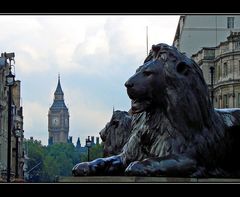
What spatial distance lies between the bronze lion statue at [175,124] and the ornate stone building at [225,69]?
64120 millimetres

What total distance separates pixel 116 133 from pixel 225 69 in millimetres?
62763

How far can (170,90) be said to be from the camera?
271 inches

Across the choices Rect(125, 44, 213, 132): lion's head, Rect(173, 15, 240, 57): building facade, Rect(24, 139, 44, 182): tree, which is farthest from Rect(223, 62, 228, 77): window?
Rect(24, 139, 44, 182): tree

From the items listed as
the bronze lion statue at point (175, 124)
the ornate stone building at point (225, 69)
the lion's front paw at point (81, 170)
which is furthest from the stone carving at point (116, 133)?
the ornate stone building at point (225, 69)

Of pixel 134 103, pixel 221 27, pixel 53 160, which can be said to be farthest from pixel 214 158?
pixel 53 160

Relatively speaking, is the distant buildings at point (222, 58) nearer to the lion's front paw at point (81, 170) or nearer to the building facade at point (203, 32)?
the building facade at point (203, 32)

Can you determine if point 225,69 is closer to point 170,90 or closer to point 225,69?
point 225,69

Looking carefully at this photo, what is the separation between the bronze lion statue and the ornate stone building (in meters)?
64.1

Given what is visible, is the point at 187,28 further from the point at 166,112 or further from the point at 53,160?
the point at 53,160

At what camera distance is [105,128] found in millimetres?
11930

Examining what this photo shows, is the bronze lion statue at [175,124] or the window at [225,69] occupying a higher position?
the window at [225,69]

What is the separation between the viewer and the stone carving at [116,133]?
11.3 m

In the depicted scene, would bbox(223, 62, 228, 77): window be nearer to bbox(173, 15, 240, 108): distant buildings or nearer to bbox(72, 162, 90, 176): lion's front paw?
bbox(173, 15, 240, 108): distant buildings

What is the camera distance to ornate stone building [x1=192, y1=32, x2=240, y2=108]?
2795 inches
